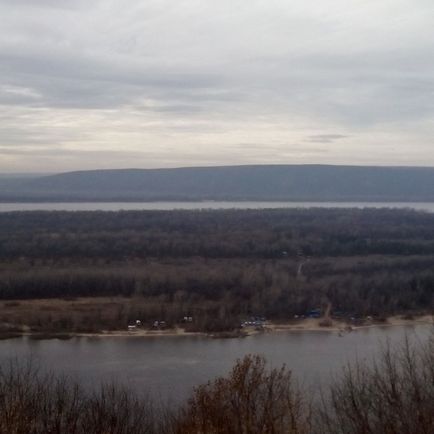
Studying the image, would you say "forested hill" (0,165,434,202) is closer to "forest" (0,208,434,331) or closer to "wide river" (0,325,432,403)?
"forest" (0,208,434,331)

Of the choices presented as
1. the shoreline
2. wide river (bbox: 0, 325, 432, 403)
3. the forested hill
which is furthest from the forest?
the forested hill

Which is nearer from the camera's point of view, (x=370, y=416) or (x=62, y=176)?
(x=370, y=416)

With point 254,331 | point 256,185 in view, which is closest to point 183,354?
point 254,331

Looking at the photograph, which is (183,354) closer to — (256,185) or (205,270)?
(205,270)

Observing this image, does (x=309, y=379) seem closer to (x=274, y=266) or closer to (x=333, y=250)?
(x=274, y=266)

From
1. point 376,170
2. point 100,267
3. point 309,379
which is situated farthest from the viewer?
point 376,170

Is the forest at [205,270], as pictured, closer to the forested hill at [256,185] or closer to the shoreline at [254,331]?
the shoreline at [254,331]

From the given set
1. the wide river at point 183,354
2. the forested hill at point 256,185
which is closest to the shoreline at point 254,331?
the wide river at point 183,354

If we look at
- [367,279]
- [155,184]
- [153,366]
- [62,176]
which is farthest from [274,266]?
[62,176]
